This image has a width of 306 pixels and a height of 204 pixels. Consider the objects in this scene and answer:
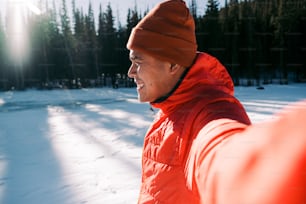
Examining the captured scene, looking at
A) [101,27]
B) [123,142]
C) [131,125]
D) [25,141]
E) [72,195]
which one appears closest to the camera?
[72,195]

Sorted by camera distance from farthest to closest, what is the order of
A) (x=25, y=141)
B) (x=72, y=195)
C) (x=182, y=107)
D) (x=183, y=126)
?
(x=25, y=141), (x=72, y=195), (x=182, y=107), (x=183, y=126)

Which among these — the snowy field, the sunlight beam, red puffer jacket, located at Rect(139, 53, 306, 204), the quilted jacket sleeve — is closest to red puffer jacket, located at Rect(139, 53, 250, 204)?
red puffer jacket, located at Rect(139, 53, 306, 204)

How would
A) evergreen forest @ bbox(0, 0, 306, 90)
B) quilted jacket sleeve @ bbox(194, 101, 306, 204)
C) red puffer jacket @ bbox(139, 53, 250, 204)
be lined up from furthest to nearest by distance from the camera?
evergreen forest @ bbox(0, 0, 306, 90), red puffer jacket @ bbox(139, 53, 250, 204), quilted jacket sleeve @ bbox(194, 101, 306, 204)

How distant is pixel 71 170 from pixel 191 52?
429 centimetres

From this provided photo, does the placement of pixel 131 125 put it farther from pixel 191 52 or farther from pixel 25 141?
pixel 191 52

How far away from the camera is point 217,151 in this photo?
47 centimetres

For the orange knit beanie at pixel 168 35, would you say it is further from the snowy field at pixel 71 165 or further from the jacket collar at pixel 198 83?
the snowy field at pixel 71 165

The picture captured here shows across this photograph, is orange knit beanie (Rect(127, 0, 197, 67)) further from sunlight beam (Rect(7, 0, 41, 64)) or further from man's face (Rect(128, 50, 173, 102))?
sunlight beam (Rect(7, 0, 41, 64))

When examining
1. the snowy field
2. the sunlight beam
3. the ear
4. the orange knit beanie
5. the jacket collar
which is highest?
the sunlight beam

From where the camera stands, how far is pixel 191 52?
109 centimetres

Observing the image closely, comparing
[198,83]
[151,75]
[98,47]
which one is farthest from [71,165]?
[98,47]

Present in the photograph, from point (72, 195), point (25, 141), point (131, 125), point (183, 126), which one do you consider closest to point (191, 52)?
point (183, 126)

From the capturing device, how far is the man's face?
1054mm

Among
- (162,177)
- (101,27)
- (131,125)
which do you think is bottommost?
(131,125)
